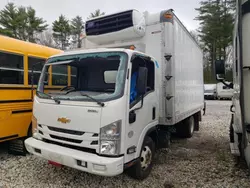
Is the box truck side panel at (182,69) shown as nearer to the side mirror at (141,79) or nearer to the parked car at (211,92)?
the side mirror at (141,79)

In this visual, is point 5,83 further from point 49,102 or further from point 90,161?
point 90,161

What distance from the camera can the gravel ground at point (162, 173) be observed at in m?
3.63

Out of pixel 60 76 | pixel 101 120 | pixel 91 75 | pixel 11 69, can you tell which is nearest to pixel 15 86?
pixel 11 69

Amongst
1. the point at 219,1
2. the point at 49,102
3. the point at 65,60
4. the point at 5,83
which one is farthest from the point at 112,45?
the point at 219,1

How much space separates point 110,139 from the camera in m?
2.88

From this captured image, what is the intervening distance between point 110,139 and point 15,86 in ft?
9.70

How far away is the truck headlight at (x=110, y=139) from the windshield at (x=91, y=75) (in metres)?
0.41

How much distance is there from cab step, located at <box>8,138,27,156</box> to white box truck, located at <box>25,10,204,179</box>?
144cm

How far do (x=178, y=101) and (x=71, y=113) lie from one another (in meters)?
2.71

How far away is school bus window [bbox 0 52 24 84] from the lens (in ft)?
14.3

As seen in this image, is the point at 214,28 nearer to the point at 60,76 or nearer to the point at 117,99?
the point at 60,76

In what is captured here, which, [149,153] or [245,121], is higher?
[245,121]

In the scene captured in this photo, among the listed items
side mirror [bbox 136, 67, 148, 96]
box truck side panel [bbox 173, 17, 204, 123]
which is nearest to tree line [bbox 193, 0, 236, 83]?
box truck side panel [bbox 173, 17, 204, 123]

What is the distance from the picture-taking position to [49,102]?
3.38m
